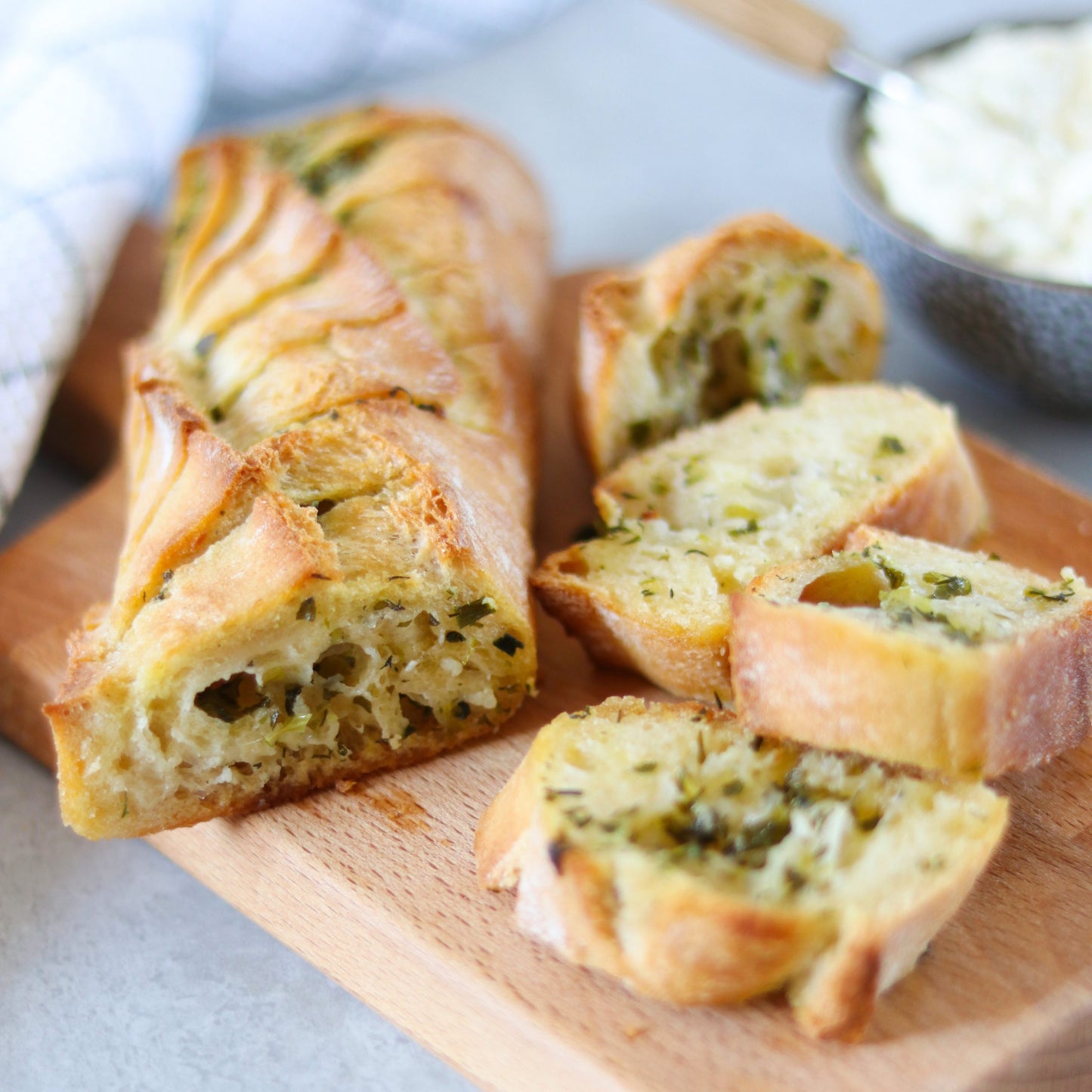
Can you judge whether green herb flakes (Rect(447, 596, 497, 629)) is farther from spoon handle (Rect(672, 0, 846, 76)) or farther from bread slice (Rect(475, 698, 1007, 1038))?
spoon handle (Rect(672, 0, 846, 76))

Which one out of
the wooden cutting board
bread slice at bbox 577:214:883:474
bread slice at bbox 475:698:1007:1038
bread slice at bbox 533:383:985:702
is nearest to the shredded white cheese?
bread slice at bbox 577:214:883:474

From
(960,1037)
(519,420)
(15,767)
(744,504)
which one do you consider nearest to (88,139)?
(519,420)

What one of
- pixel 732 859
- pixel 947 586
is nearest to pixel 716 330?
pixel 947 586

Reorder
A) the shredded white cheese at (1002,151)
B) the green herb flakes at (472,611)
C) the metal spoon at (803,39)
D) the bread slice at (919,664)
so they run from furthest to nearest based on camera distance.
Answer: the metal spoon at (803,39) < the shredded white cheese at (1002,151) < the green herb flakes at (472,611) < the bread slice at (919,664)

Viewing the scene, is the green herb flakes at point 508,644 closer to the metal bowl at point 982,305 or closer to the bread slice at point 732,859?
the bread slice at point 732,859

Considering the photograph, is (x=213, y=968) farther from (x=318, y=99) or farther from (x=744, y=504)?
(x=318, y=99)

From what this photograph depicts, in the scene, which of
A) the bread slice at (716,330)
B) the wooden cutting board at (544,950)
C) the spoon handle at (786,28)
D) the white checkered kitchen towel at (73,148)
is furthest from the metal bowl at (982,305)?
the white checkered kitchen towel at (73,148)
